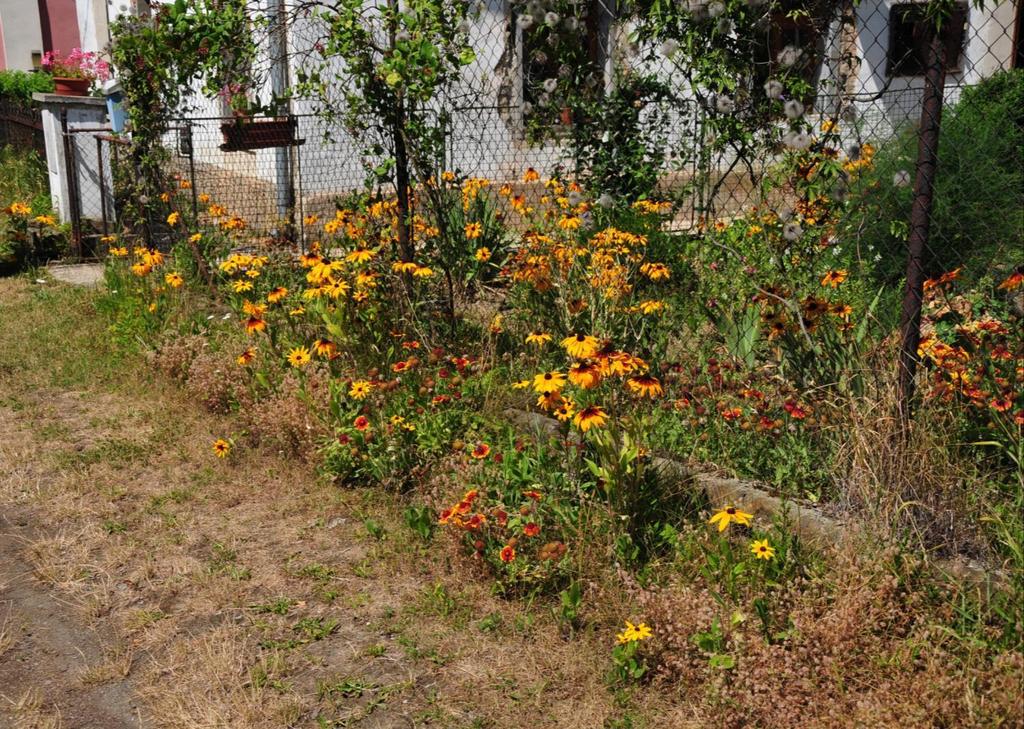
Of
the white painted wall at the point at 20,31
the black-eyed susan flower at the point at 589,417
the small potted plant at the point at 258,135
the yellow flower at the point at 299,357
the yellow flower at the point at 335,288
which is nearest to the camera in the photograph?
the black-eyed susan flower at the point at 589,417

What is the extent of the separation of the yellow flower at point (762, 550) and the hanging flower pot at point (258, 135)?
5386 millimetres

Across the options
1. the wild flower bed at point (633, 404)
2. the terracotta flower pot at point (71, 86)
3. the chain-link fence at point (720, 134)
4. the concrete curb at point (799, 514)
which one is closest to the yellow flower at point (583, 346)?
the wild flower bed at point (633, 404)

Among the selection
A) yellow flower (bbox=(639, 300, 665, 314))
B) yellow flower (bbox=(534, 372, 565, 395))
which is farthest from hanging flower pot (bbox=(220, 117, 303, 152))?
yellow flower (bbox=(534, 372, 565, 395))

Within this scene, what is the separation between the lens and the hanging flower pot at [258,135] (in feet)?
24.7

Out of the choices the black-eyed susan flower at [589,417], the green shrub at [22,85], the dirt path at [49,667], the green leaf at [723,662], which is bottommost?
the dirt path at [49,667]

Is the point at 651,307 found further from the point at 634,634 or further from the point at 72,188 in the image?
the point at 72,188

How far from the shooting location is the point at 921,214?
3635mm

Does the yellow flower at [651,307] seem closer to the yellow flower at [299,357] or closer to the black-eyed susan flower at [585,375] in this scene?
the black-eyed susan flower at [585,375]

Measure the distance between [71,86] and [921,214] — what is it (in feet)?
29.9

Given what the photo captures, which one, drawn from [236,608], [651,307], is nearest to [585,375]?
[651,307]

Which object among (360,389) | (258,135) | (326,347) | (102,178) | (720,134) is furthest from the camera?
(102,178)

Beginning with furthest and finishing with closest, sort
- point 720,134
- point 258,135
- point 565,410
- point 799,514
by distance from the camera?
point 258,135, point 720,134, point 565,410, point 799,514

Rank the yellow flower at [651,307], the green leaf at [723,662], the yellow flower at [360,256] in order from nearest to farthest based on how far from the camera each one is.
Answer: the green leaf at [723,662], the yellow flower at [651,307], the yellow flower at [360,256]

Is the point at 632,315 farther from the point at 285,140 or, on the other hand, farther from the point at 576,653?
the point at 285,140
